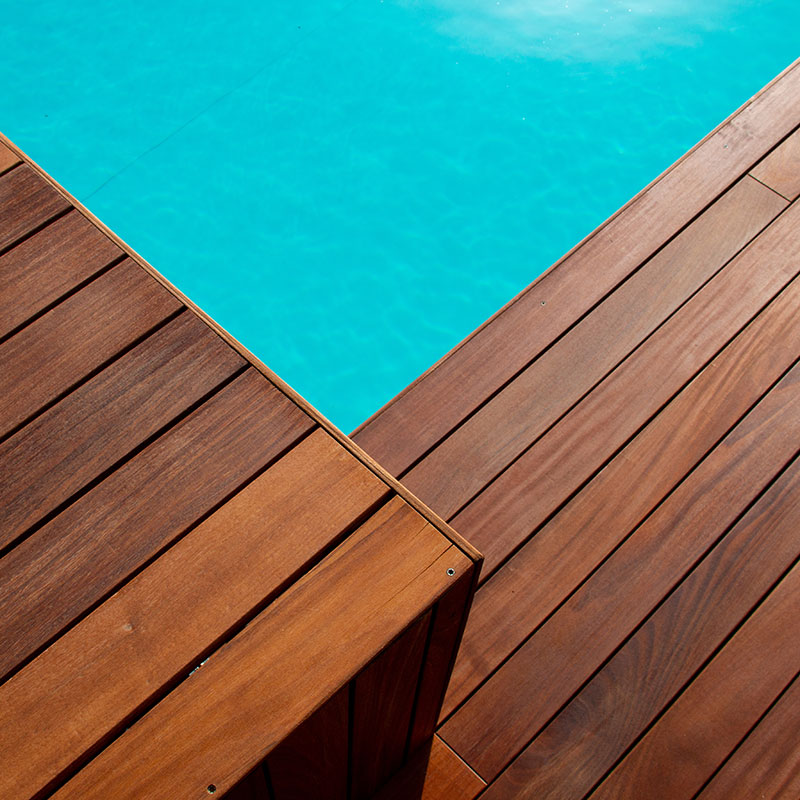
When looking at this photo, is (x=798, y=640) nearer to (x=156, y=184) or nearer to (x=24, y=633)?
(x=24, y=633)

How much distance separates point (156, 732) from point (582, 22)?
3052mm

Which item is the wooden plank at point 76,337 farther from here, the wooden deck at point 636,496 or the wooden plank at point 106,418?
the wooden deck at point 636,496

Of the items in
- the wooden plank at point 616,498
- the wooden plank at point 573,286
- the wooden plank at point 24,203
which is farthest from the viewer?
the wooden plank at point 573,286

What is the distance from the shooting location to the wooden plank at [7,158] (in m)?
1.46

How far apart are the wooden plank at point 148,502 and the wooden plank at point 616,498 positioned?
70cm

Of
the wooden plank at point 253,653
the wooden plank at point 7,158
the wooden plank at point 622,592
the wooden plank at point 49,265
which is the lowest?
the wooden plank at point 622,592

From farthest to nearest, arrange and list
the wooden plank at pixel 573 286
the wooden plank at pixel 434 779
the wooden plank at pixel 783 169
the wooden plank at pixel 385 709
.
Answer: the wooden plank at pixel 783 169, the wooden plank at pixel 573 286, the wooden plank at pixel 434 779, the wooden plank at pixel 385 709

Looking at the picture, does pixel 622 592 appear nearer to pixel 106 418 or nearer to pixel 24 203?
pixel 106 418

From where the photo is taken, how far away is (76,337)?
1.30m

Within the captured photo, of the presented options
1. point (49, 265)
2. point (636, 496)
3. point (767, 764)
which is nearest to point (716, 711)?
point (767, 764)

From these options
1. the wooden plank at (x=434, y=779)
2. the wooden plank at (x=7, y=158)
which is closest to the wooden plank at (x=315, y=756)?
the wooden plank at (x=434, y=779)

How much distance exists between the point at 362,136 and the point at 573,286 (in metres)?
1.19

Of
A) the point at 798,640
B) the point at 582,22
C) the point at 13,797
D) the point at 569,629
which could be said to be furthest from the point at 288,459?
the point at 582,22

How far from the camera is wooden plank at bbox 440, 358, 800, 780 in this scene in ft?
5.46
